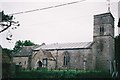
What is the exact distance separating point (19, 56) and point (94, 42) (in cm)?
2140

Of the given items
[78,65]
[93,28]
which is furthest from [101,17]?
[78,65]

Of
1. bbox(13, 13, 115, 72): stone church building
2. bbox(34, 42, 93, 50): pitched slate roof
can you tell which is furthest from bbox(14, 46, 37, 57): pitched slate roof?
bbox(34, 42, 93, 50): pitched slate roof

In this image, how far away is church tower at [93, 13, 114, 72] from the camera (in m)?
51.7

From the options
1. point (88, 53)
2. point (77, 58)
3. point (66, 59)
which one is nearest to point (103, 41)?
point (88, 53)

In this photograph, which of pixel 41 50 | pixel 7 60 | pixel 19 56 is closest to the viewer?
pixel 7 60

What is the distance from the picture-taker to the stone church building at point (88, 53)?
171 feet

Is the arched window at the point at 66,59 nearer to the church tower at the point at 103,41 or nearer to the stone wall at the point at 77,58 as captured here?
the stone wall at the point at 77,58

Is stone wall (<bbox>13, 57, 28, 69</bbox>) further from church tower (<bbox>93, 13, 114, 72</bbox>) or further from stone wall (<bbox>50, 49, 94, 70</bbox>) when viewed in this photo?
church tower (<bbox>93, 13, 114, 72</bbox>)

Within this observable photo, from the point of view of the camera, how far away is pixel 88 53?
52.3 m

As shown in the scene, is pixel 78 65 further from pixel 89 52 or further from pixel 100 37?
pixel 100 37

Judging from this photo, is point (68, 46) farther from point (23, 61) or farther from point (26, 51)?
point (23, 61)

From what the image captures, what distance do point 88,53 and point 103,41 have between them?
4222 millimetres

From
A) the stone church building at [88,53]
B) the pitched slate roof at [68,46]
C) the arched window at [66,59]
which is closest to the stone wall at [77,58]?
the stone church building at [88,53]

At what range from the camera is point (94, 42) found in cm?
5322
